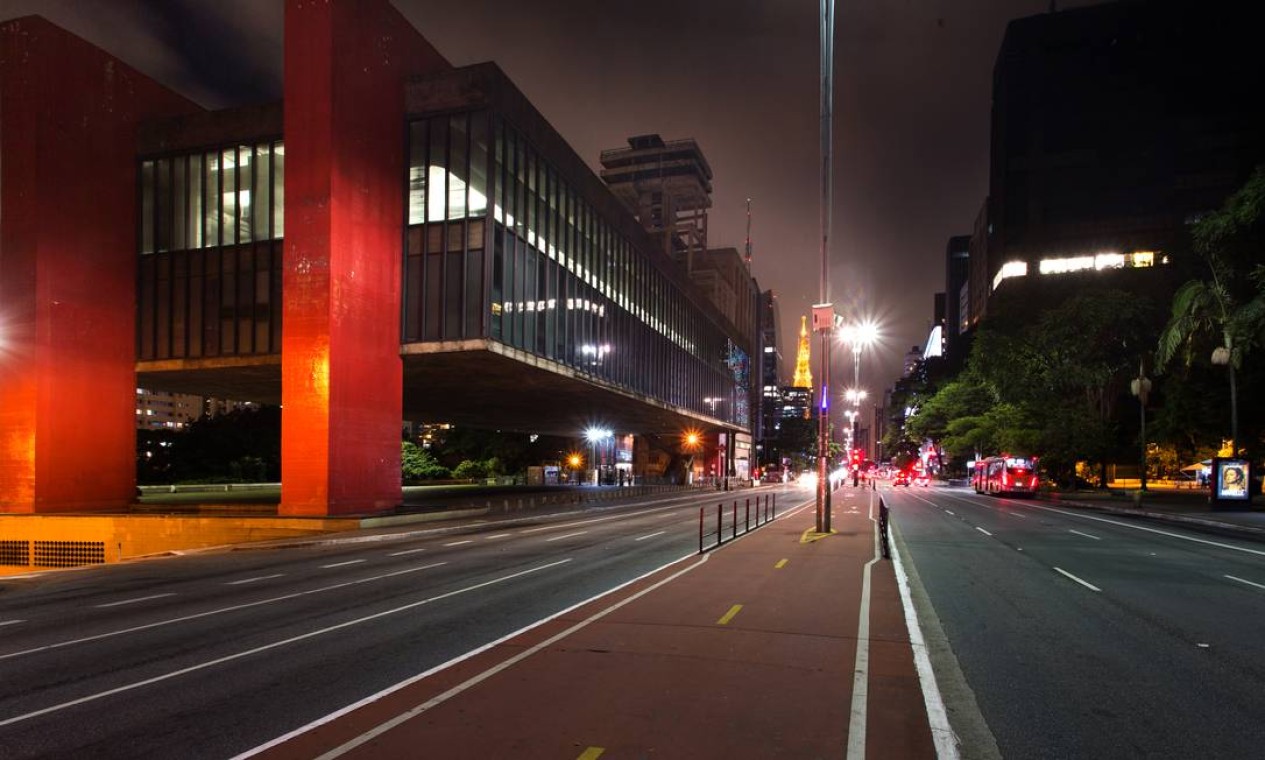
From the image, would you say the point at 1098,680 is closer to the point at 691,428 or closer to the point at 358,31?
the point at 358,31

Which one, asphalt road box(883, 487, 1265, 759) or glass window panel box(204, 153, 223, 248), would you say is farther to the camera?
glass window panel box(204, 153, 223, 248)

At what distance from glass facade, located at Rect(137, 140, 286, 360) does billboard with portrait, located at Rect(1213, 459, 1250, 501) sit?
4448 cm

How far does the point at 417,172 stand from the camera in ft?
110

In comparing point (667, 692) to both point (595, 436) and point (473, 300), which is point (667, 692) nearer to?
point (473, 300)

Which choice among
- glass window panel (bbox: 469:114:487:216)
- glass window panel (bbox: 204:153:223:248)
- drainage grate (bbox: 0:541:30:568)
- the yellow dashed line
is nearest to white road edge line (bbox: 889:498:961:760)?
the yellow dashed line

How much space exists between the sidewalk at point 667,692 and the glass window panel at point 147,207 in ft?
113

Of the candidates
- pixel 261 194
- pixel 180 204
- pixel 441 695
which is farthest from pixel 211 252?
pixel 441 695

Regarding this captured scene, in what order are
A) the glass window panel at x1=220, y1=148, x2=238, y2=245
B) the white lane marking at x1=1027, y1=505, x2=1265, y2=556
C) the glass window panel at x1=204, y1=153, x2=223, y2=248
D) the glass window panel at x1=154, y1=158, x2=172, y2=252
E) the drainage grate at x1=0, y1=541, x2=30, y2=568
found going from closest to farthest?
the white lane marking at x1=1027, y1=505, x2=1265, y2=556 → the drainage grate at x1=0, y1=541, x2=30, y2=568 → the glass window panel at x1=220, y1=148, x2=238, y2=245 → the glass window panel at x1=204, y1=153, x2=223, y2=248 → the glass window panel at x1=154, y1=158, x2=172, y2=252

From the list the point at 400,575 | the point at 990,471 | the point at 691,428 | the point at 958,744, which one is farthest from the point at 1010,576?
the point at 691,428

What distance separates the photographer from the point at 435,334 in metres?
32.7

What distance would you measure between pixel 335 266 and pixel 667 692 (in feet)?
83.4

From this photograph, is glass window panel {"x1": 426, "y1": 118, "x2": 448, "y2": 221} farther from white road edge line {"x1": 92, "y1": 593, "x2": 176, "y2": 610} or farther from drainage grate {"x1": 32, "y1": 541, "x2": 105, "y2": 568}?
white road edge line {"x1": 92, "y1": 593, "x2": 176, "y2": 610}

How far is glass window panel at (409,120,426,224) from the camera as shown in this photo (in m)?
33.3

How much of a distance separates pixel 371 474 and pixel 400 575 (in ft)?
51.5
